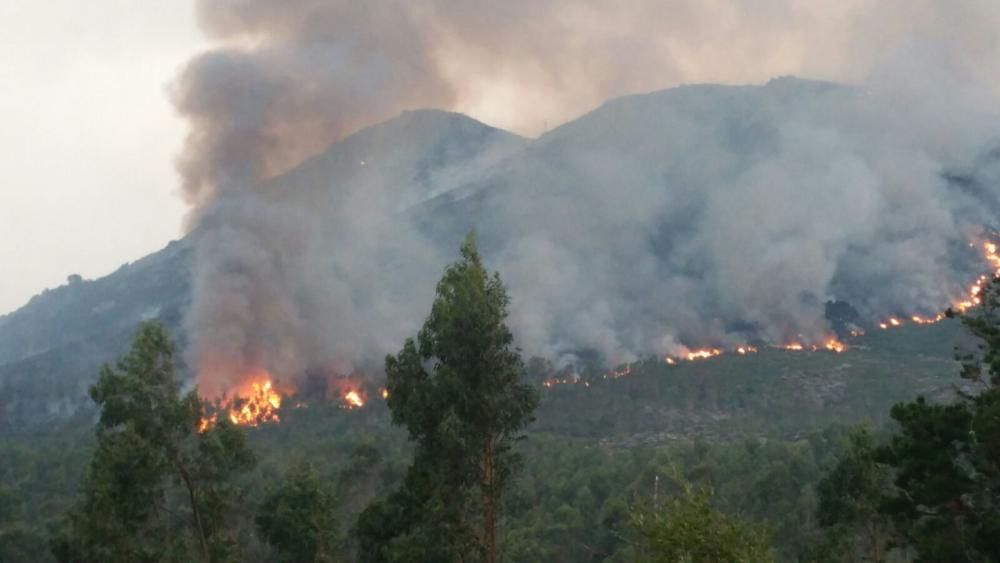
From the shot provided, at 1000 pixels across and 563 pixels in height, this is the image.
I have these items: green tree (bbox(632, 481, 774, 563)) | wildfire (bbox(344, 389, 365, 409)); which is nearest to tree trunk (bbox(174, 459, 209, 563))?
green tree (bbox(632, 481, 774, 563))

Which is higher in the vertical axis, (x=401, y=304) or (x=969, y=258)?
(x=401, y=304)

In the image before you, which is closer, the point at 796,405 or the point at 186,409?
the point at 186,409

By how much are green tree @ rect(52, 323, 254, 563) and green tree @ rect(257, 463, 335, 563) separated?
21.0 ft

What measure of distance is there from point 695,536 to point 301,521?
27.7m

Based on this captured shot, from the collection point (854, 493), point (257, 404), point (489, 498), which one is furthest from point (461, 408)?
point (257, 404)

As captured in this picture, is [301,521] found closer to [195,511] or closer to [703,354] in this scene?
[195,511]

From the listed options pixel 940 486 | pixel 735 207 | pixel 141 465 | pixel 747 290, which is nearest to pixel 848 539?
pixel 940 486

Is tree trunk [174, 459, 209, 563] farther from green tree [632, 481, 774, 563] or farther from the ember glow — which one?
the ember glow

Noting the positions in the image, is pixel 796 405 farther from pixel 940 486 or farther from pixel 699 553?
pixel 699 553

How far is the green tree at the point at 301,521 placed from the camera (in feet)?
135

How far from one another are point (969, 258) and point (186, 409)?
6849 inches

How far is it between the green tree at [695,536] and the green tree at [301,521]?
26463 mm

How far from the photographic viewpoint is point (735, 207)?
194 metres

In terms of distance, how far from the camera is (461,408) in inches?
1120
